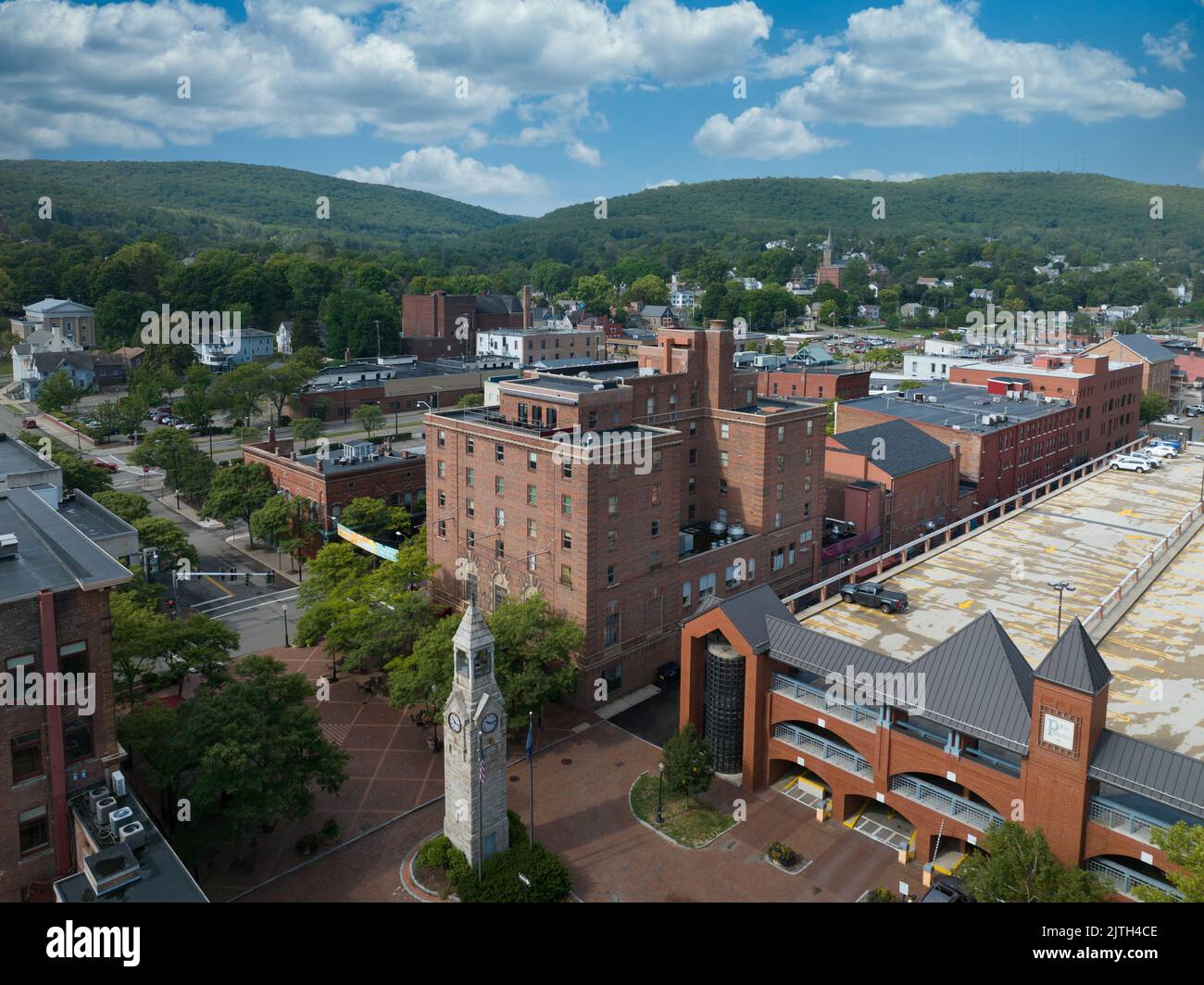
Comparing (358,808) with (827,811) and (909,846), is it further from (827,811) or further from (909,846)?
(909,846)

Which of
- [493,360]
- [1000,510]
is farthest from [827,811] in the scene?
[493,360]

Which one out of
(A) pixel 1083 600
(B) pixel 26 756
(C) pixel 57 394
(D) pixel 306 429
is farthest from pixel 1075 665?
(C) pixel 57 394

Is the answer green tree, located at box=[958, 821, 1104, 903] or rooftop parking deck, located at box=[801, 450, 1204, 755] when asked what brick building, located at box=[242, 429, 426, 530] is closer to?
rooftop parking deck, located at box=[801, 450, 1204, 755]

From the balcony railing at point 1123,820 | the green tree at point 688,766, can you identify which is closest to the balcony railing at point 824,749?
the green tree at point 688,766

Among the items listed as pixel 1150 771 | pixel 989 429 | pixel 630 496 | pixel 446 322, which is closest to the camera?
pixel 1150 771

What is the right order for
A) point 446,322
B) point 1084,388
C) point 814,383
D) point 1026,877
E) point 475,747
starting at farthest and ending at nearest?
1. point 446,322
2. point 814,383
3. point 1084,388
4. point 475,747
5. point 1026,877

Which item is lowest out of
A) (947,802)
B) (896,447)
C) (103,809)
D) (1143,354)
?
(947,802)

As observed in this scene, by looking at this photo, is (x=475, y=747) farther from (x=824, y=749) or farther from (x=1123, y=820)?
(x=1123, y=820)
